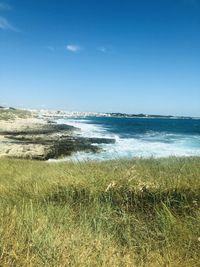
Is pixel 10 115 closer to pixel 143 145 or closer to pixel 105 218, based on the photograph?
pixel 143 145

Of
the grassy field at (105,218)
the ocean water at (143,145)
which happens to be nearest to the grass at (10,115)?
the ocean water at (143,145)

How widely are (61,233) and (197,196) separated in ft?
8.04

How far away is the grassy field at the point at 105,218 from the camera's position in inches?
194

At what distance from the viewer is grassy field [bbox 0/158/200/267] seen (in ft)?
16.2

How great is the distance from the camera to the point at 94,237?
5.73 m

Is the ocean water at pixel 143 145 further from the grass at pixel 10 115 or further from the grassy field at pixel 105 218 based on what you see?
the grass at pixel 10 115

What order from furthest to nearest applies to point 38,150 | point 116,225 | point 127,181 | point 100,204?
point 38,150
point 127,181
point 100,204
point 116,225

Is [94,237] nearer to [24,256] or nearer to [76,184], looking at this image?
[24,256]

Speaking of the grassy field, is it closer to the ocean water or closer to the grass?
the ocean water

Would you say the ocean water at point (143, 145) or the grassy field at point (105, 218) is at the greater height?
the grassy field at point (105, 218)

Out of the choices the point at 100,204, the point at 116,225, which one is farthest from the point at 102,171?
the point at 116,225

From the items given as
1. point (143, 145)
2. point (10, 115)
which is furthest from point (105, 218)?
point (10, 115)

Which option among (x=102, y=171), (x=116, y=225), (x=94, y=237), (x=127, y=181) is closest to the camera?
(x=94, y=237)

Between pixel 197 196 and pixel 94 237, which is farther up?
pixel 197 196
